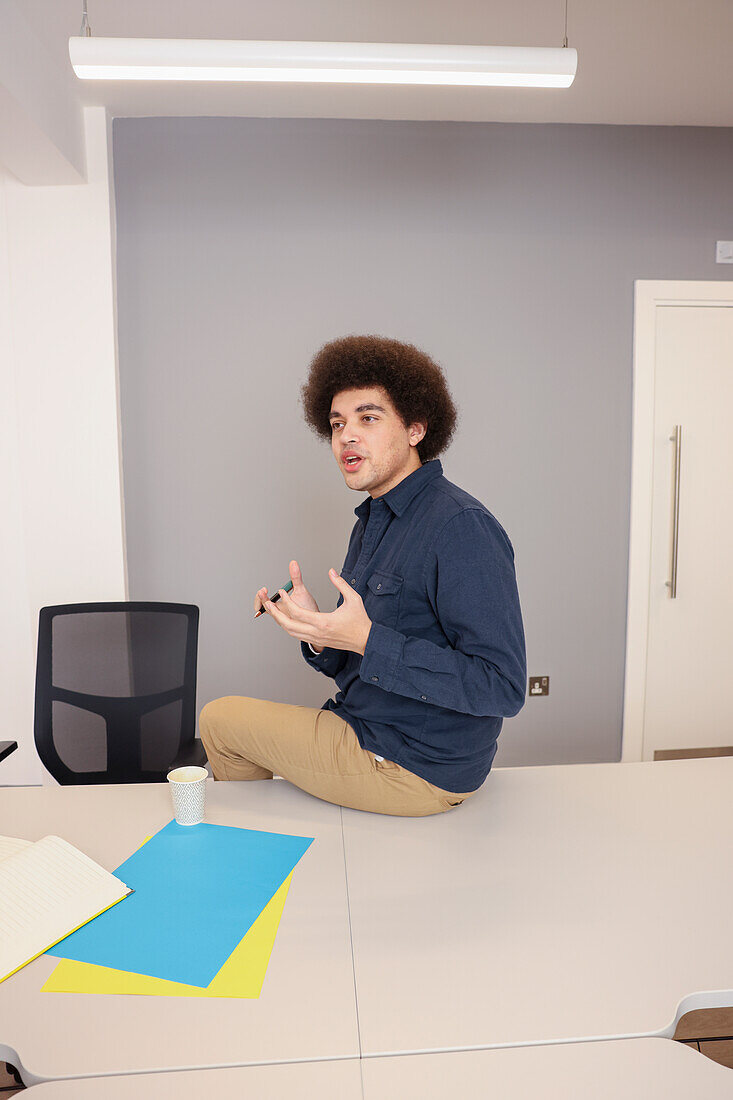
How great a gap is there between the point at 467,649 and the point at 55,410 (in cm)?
227

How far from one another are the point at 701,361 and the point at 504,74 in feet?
6.39

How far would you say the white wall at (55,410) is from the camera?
297 centimetres

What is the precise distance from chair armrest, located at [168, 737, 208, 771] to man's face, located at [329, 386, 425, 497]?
768 mm

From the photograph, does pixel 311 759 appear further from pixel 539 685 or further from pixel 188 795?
pixel 539 685

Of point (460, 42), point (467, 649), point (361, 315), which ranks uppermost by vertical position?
Answer: point (460, 42)

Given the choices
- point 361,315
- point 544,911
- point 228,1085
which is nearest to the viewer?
point 228,1085

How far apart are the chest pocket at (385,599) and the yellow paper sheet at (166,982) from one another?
2.16 ft

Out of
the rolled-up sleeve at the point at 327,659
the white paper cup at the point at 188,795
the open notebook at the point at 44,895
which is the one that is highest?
the rolled-up sleeve at the point at 327,659

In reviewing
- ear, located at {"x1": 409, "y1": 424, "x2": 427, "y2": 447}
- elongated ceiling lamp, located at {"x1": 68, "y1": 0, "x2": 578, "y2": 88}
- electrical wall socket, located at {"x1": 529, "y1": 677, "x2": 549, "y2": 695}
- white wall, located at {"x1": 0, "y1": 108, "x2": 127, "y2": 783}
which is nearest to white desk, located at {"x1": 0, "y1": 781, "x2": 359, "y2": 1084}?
ear, located at {"x1": 409, "y1": 424, "x2": 427, "y2": 447}

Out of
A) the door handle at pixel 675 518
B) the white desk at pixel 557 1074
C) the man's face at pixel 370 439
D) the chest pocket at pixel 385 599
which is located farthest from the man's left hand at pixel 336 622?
the door handle at pixel 675 518

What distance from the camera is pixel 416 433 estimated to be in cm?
184

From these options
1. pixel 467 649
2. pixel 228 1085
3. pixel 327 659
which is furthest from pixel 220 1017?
pixel 327 659

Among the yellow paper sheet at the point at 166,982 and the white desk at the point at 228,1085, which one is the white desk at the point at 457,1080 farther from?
the yellow paper sheet at the point at 166,982

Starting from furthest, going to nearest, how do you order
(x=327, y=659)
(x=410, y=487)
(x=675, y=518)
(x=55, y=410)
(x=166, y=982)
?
(x=675, y=518)
(x=55, y=410)
(x=327, y=659)
(x=410, y=487)
(x=166, y=982)
